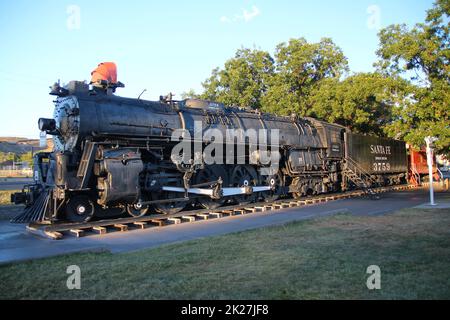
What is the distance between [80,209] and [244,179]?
682 cm

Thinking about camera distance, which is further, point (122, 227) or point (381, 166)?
point (381, 166)

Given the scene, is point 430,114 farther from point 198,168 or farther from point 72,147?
point 72,147

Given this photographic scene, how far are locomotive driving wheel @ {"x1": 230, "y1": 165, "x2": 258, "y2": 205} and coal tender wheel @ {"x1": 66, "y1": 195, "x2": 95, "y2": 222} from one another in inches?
226

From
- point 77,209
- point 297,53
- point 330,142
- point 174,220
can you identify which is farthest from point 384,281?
point 297,53

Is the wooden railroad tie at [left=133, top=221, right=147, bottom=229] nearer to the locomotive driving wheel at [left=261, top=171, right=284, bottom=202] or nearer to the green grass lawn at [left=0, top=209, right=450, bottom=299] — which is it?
the green grass lawn at [left=0, top=209, right=450, bottom=299]

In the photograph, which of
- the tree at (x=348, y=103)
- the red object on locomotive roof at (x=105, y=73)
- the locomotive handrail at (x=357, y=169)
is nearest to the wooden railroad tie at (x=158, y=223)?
the red object on locomotive roof at (x=105, y=73)

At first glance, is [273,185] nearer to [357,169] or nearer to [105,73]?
[357,169]

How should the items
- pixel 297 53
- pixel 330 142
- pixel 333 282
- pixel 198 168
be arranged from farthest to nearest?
pixel 297 53, pixel 330 142, pixel 198 168, pixel 333 282

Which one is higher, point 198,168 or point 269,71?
point 269,71

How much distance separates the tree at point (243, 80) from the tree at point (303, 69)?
99 cm

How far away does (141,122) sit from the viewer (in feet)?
38.2

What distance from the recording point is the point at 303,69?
30.9 metres

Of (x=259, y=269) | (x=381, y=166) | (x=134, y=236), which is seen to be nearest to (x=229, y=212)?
(x=134, y=236)
